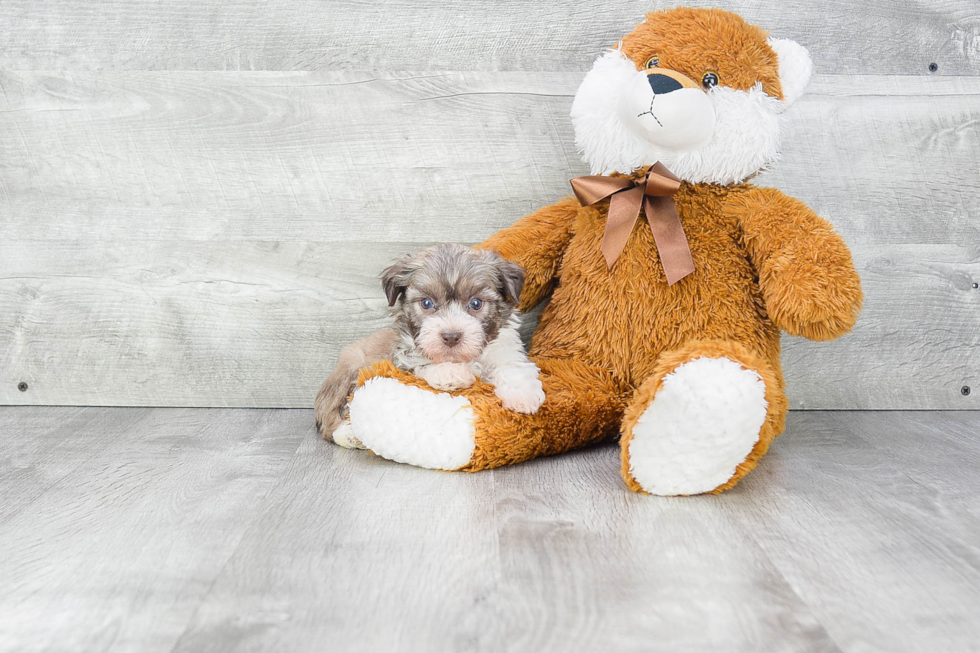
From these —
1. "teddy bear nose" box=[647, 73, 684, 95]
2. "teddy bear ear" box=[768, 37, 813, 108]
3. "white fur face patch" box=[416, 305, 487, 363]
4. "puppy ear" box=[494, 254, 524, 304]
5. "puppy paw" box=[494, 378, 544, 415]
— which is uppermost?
"teddy bear ear" box=[768, 37, 813, 108]

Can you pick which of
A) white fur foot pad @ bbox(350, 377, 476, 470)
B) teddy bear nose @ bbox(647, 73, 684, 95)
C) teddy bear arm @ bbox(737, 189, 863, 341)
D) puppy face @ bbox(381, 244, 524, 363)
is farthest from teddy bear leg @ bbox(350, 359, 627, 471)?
teddy bear nose @ bbox(647, 73, 684, 95)

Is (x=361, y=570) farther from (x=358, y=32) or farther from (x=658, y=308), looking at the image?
(x=358, y=32)

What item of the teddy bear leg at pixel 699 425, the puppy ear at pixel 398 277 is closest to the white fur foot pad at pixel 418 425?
the puppy ear at pixel 398 277

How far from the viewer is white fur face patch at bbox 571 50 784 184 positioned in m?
1.87

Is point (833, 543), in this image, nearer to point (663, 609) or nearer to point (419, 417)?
point (663, 609)

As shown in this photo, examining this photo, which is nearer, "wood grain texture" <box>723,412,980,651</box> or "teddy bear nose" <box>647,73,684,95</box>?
"wood grain texture" <box>723,412,980,651</box>

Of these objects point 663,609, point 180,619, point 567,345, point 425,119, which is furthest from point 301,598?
point 425,119

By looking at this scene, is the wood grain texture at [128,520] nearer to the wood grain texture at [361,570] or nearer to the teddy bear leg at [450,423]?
the wood grain texture at [361,570]

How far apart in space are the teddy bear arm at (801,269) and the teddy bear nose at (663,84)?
0.36 m

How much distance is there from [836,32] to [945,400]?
4.00 feet

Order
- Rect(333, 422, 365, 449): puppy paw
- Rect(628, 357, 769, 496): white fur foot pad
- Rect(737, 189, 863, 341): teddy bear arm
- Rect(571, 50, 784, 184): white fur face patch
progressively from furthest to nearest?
Rect(333, 422, 365, 449): puppy paw, Rect(571, 50, 784, 184): white fur face patch, Rect(737, 189, 863, 341): teddy bear arm, Rect(628, 357, 769, 496): white fur foot pad

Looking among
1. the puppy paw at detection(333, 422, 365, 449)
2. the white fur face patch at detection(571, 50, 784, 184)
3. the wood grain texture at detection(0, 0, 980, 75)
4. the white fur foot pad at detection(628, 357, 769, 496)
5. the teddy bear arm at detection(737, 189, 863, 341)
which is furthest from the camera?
the wood grain texture at detection(0, 0, 980, 75)

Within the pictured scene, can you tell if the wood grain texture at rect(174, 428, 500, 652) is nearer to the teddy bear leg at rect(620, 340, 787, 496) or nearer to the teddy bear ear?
the teddy bear leg at rect(620, 340, 787, 496)

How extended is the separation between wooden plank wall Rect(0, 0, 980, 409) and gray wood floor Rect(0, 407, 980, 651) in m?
0.56
